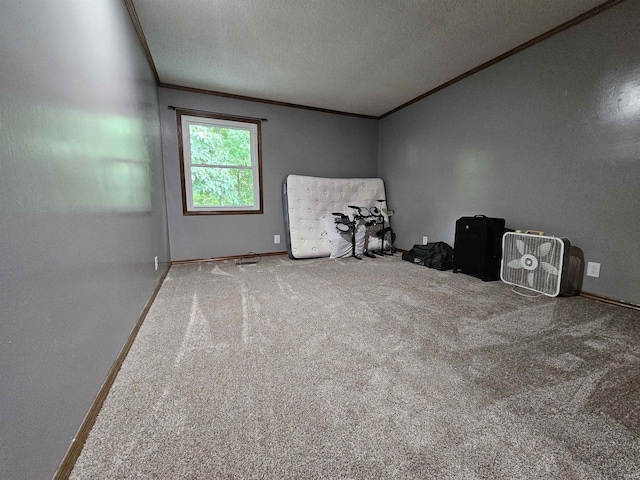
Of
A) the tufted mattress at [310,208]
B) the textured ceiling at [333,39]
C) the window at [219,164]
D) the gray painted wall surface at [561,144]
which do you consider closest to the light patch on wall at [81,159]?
the textured ceiling at [333,39]

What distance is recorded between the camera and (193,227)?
11.9ft

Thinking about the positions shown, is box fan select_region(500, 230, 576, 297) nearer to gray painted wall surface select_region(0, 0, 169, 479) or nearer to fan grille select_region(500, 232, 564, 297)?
fan grille select_region(500, 232, 564, 297)

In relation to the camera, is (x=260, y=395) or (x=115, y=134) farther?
(x=115, y=134)

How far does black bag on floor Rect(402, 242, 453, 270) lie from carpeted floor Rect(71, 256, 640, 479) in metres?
1.15

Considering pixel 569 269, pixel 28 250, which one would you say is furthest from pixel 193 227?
pixel 569 269

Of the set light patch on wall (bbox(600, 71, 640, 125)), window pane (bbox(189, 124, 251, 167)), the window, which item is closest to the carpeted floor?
light patch on wall (bbox(600, 71, 640, 125))

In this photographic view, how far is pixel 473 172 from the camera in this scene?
3.16m

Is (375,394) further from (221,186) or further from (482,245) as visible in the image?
(221,186)

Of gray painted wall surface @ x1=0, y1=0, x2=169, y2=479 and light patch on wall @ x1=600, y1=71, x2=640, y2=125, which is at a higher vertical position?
light patch on wall @ x1=600, y1=71, x2=640, y2=125

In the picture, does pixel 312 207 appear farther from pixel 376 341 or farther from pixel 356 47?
pixel 376 341

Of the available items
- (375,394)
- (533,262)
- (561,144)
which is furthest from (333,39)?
(375,394)

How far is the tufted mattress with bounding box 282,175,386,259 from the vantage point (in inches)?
153

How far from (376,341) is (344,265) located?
75.9 inches

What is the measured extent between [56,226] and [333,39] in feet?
8.60
